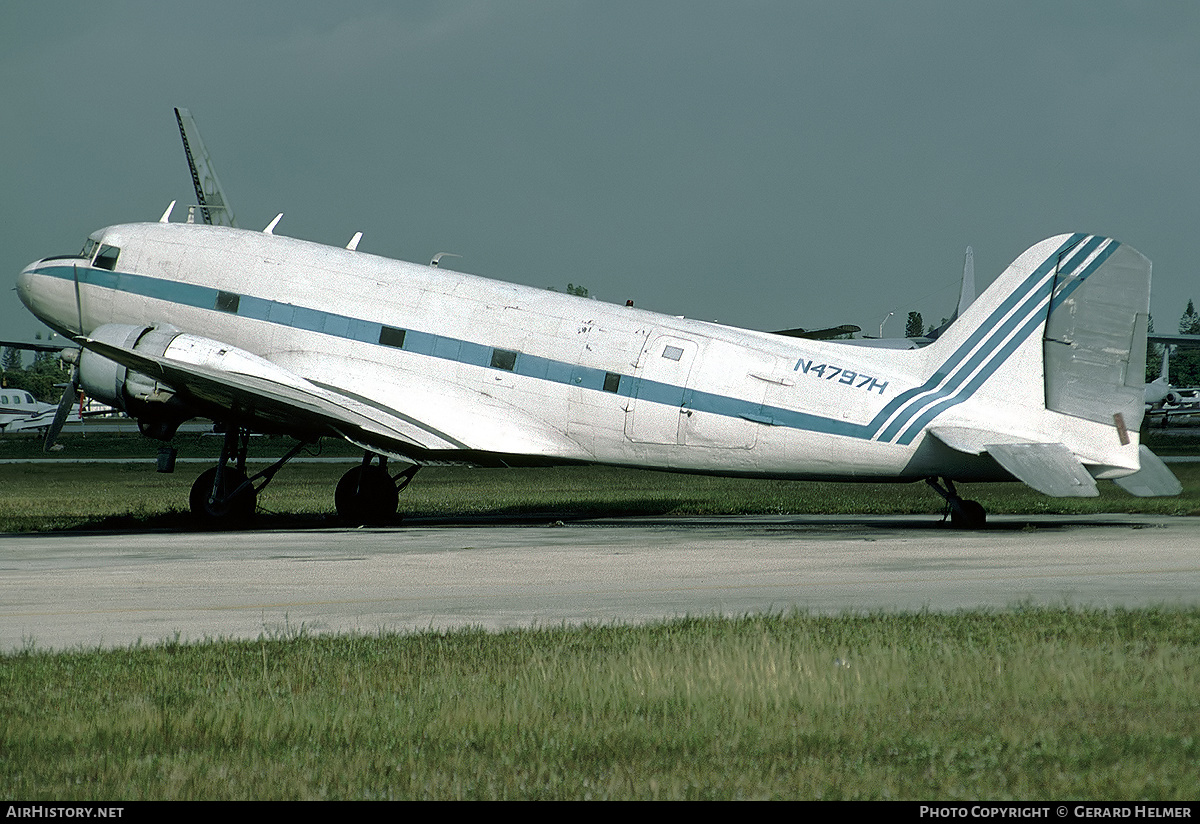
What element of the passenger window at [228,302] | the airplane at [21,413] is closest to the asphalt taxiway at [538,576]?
the passenger window at [228,302]

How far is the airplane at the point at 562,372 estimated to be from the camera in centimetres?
1975

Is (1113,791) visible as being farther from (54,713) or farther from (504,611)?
(504,611)

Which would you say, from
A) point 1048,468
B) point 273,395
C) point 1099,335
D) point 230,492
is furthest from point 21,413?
point 1048,468

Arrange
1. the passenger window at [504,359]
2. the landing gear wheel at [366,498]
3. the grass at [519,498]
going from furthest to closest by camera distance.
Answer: the grass at [519,498]
the landing gear wheel at [366,498]
the passenger window at [504,359]

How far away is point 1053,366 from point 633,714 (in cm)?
1408

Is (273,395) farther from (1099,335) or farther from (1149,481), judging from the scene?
(1149,481)

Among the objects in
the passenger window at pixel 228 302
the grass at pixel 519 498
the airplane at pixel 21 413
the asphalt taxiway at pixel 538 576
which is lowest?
the airplane at pixel 21 413

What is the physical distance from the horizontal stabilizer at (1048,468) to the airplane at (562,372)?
4 cm

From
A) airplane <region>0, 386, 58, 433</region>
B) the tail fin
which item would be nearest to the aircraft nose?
the tail fin

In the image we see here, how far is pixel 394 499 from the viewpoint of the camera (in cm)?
2586

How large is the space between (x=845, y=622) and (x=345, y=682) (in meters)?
4.45

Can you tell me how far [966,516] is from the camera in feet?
72.6

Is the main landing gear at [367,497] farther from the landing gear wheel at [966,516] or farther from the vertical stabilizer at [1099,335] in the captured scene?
the vertical stabilizer at [1099,335]
